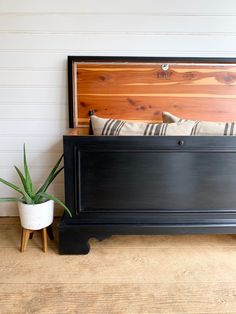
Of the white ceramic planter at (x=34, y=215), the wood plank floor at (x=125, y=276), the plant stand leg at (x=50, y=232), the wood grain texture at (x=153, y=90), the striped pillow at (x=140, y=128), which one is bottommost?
the wood plank floor at (x=125, y=276)

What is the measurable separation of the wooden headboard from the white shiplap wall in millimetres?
70

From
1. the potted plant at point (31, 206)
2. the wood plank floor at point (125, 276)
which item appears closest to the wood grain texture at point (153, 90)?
the potted plant at point (31, 206)

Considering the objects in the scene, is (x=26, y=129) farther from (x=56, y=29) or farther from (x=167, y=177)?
(x=167, y=177)

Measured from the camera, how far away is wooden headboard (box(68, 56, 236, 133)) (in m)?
1.86

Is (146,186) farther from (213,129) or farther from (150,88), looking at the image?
(150,88)

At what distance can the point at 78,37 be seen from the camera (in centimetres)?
182

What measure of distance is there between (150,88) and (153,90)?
28 mm

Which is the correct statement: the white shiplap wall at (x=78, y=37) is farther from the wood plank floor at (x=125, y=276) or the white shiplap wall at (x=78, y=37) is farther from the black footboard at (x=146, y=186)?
the wood plank floor at (x=125, y=276)

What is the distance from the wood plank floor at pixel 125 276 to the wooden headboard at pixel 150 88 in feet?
3.01

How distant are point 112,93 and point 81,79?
255mm

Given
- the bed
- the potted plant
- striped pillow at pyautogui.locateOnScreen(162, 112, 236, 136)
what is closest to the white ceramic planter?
the potted plant

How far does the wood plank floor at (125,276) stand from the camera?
1.22 meters

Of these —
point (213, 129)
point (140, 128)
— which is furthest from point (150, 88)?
point (213, 129)

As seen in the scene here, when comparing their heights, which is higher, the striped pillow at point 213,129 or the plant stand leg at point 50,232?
the striped pillow at point 213,129
